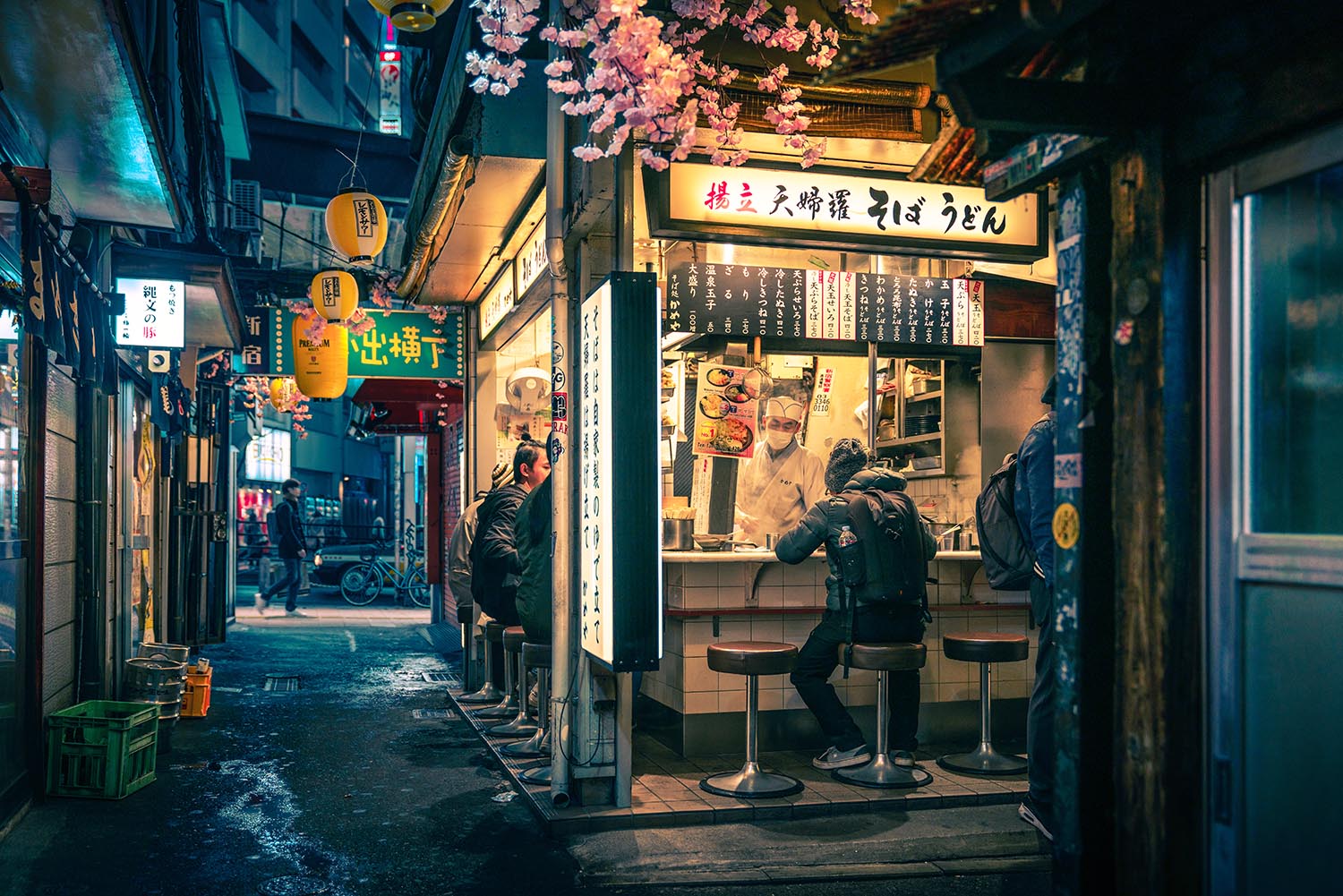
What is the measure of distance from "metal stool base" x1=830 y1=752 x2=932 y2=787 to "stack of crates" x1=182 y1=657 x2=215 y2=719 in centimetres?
653

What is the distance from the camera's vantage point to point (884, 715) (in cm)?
820

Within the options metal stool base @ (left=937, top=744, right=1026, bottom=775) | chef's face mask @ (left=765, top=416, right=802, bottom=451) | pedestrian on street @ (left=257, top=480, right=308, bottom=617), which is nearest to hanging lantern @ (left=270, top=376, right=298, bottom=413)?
pedestrian on street @ (left=257, top=480, right=308, bottom=617)

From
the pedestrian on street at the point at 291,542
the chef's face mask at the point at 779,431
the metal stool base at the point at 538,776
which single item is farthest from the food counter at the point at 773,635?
the pedestrian on street at the point at 291,542

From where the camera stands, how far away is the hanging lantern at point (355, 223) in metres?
11.2

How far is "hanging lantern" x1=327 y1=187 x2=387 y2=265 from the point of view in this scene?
11156 mm

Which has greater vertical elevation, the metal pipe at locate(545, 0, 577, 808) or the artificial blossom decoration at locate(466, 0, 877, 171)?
the artificial blossom decoration at locate(466, 0, 877, 171)

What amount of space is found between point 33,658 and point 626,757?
4.04 meters

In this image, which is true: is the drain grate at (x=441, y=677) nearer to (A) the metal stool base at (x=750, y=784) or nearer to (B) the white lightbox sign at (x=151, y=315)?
(B) the white lightbox sign at (x=151, y=315)

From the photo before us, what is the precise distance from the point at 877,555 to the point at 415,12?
5034 mm

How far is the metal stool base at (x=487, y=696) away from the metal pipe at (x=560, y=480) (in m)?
4.48

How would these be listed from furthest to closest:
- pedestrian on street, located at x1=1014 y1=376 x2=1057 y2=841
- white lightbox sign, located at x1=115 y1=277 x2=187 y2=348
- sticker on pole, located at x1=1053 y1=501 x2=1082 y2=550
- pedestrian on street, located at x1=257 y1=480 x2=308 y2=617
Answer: pedestrian on street, located at x1=257 y1=480 x2=308 y2=617 → white lightbox sign, located at x1=115 y1=277 x2=187 y2=348 → pedestrian on street, located at x1=1014 y1=376 x2=1057 y2=841 → sticker on pole, located at x1=1053 y1=501 x2=1082 y2=550

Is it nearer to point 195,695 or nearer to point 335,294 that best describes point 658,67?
point 335,294

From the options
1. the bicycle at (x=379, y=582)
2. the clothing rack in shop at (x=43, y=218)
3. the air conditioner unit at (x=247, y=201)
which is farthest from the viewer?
the bicycle at (x=379, y=582)

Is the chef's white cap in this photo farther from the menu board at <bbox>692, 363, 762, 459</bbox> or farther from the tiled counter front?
the tiled counter front
